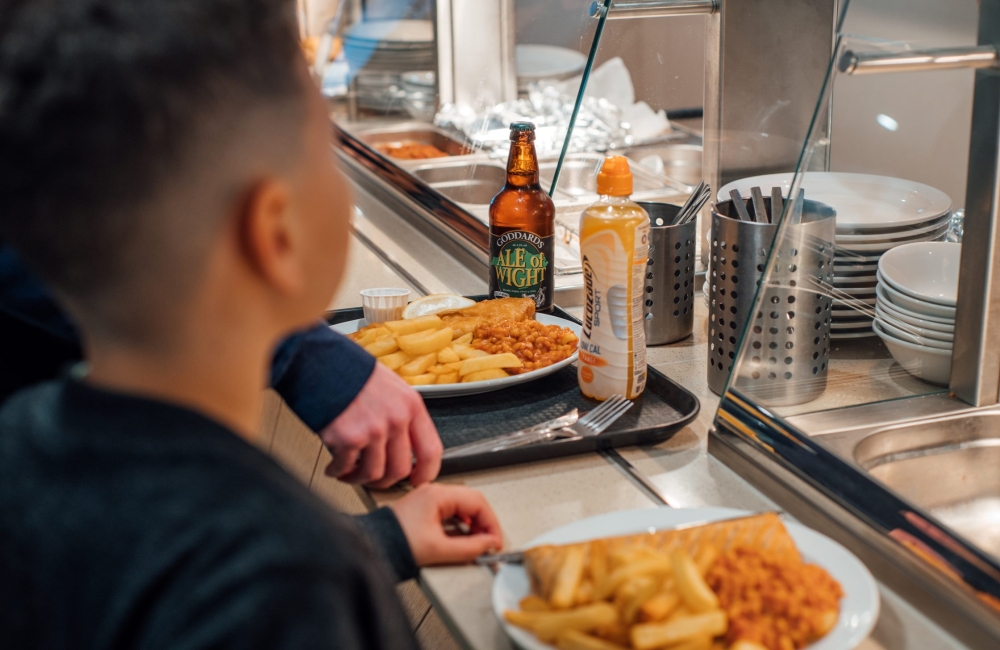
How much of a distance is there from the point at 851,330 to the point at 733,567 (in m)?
0.53

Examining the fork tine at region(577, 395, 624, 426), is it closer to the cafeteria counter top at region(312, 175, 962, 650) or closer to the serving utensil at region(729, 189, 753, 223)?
the cafeteria counter top at region(312, 175, 962, 650)

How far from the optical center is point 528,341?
123cm

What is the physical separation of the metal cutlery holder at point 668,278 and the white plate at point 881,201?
21cm

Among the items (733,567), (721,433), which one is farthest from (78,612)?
(721,433)

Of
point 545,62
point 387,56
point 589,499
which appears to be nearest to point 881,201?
point 589,499

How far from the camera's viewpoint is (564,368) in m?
1.26

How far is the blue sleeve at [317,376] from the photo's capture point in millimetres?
959

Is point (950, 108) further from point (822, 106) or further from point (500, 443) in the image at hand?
point (500, 443)

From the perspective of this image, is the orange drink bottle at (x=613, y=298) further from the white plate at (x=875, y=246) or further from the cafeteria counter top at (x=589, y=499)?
the white plate at (x=875, y=246)

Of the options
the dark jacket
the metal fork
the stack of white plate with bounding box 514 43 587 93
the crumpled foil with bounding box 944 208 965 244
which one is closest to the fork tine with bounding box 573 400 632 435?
the metal fork

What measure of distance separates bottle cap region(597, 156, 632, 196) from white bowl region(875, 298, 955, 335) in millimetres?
322

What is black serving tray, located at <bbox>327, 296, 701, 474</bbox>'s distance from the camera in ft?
3.46

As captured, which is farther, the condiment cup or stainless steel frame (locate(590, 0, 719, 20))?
stainless steel frame (locate(590, 0, 719, 20))

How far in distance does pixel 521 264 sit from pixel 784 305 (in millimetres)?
371
